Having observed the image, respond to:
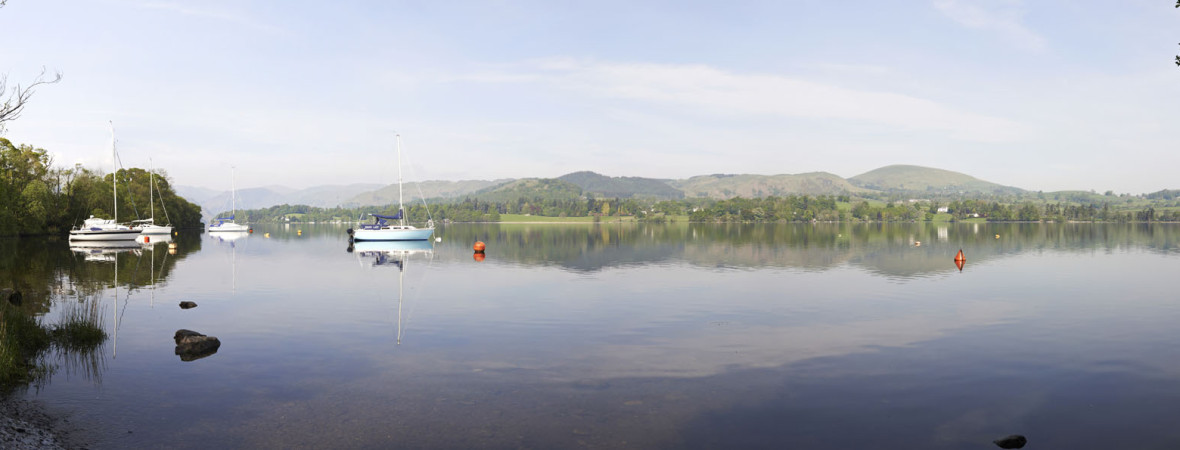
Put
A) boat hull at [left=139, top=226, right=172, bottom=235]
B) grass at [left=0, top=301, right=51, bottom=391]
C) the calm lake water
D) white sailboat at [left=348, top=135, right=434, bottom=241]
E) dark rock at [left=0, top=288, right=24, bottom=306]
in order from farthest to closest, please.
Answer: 1. boat hull at [left=139, top=226, right=172, bottom=235]
2. white sailboat at [left=348, top=135, right=434, bottom=241]
3. dark rock at [left=0, top=288, right=24, bottom=306]
4. grass at [left=0, top=301, right=51, bottom=391]
5. the calm lake water

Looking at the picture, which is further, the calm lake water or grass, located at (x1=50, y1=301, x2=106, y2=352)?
grass, located at (x1=50, y1=301, x2=106, y2=352)

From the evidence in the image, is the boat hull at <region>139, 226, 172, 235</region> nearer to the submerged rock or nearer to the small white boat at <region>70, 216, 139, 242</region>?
the small white boat at <region>70, 216, 139, 242</region>

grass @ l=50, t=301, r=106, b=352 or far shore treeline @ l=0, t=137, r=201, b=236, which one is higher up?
far shore treeline @ l=0, t=137, r=201, b=236

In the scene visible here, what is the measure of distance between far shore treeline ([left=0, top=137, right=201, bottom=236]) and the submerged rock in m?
67.1

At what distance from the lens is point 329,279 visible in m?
47.7

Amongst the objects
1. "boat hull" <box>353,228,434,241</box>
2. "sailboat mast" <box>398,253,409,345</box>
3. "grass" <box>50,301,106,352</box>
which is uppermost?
"boat hull" <box>353,228,434,241</box>

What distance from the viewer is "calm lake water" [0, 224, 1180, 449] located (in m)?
14.5

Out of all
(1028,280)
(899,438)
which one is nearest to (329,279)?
(899,438)

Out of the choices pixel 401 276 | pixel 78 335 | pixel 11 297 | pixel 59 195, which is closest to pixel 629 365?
pixel 78 335

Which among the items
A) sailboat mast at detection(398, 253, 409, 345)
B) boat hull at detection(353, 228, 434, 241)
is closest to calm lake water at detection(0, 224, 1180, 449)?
sailboat mast at detection(398, 253, 409, 345)

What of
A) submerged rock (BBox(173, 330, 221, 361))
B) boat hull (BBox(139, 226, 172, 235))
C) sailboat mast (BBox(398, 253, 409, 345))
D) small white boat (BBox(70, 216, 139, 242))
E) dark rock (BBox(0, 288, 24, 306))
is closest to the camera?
submerged rock (BBox(173, 330, 221, 361))

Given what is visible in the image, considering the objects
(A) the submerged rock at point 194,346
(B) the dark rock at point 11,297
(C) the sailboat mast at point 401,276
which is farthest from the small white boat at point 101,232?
(A) the submerged rock at point 194,346

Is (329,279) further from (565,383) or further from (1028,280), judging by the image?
(1028,280)

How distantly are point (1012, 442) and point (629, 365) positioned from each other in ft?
33.4
